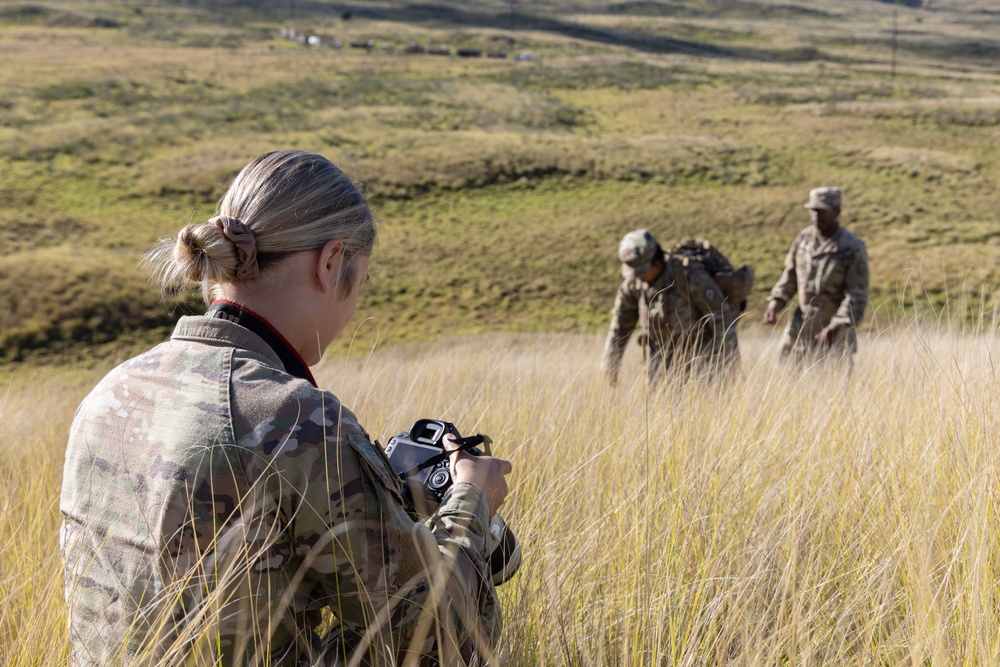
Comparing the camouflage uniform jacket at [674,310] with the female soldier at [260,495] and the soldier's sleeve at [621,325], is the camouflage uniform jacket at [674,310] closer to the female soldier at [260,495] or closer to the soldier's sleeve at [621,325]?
the soldier's sleeve at [621,325]

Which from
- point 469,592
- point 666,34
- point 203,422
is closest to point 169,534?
point 203,422

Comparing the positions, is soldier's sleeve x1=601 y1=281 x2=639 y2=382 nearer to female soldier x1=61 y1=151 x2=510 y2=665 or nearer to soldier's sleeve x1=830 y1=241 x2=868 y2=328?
soldier's sleeve x1=830 y1=241 x2=868 y2=328

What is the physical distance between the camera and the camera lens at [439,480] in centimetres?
188

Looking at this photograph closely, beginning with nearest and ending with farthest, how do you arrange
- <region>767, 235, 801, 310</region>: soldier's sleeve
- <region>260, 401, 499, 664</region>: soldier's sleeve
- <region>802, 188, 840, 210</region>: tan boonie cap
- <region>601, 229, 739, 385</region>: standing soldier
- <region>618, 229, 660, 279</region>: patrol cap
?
<region>260, 401, 499, 664</region>: soldier's sleeve, <region>618, 229, 660, 279</region>: patrol cap, <region>601, 229, 739, 385</region>: standing soldier, <region>802, 188, 840, 210</region>: tan boonie cap, <region>767, 235, 801, 310</region>: soldier's sleeve

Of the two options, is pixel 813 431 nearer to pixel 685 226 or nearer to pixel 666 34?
pixel 685 226

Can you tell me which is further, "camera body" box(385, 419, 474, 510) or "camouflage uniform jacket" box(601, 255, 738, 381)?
"camouflage uniform jacket" box(601, 255, 738, 381)

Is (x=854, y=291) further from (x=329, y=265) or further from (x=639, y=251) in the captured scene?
(x=329, y=265)

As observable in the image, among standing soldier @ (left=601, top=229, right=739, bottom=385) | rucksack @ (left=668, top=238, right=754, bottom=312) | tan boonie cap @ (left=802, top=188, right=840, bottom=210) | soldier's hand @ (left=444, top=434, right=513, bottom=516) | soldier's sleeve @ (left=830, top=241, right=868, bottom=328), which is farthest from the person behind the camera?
tan boonie cap @ (left=802, top=188, right=840, bottom=210)

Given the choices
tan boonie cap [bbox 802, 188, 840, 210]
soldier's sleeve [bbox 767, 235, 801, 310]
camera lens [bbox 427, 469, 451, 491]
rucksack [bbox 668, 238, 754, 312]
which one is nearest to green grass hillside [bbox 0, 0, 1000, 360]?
camera lens [bbox 427, 469, 451, 491]

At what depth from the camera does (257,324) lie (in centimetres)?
171

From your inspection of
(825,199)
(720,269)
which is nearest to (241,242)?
(720,269)

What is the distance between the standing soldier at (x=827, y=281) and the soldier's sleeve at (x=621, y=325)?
1362 millimetres

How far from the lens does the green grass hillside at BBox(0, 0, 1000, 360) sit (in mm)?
22641

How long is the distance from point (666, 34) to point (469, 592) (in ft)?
468
